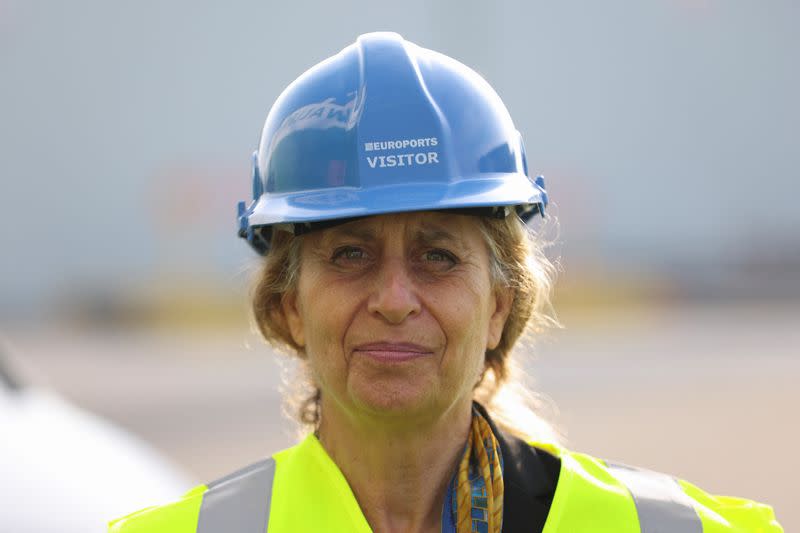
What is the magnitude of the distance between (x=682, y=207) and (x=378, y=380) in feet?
71.8

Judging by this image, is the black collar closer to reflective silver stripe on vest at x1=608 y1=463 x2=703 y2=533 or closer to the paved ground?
reflective silver stripe on vest at x1=608 y1=463 x2=703 y2=533

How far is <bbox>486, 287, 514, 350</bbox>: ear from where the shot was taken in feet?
8.63

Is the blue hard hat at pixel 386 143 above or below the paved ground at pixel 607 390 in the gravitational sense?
above

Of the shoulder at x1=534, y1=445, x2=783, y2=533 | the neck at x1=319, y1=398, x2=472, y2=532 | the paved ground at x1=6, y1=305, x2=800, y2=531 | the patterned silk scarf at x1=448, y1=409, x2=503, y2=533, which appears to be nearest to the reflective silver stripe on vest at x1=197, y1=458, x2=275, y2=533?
the neck at x1=319, y1=398, x2=472, y2=532

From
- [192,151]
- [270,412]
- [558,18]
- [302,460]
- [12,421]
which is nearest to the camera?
[302,460]

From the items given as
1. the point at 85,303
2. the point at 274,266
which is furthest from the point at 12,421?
the point at 85,303

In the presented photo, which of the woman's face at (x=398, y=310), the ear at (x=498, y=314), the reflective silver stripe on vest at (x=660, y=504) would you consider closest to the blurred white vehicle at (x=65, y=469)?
the woman's face at (x=398, y=310)

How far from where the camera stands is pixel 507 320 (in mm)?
2783

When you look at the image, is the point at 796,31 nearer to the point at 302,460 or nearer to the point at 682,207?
the point at 682,207

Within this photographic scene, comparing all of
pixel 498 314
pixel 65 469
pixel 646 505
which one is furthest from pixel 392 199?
pixel 65 469

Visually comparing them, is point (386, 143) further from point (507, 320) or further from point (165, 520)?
point (165, 520)

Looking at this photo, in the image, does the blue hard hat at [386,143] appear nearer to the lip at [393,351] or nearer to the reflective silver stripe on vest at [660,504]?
the lip at [393,351]

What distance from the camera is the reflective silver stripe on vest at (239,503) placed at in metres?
2.46

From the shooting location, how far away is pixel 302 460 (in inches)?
102
